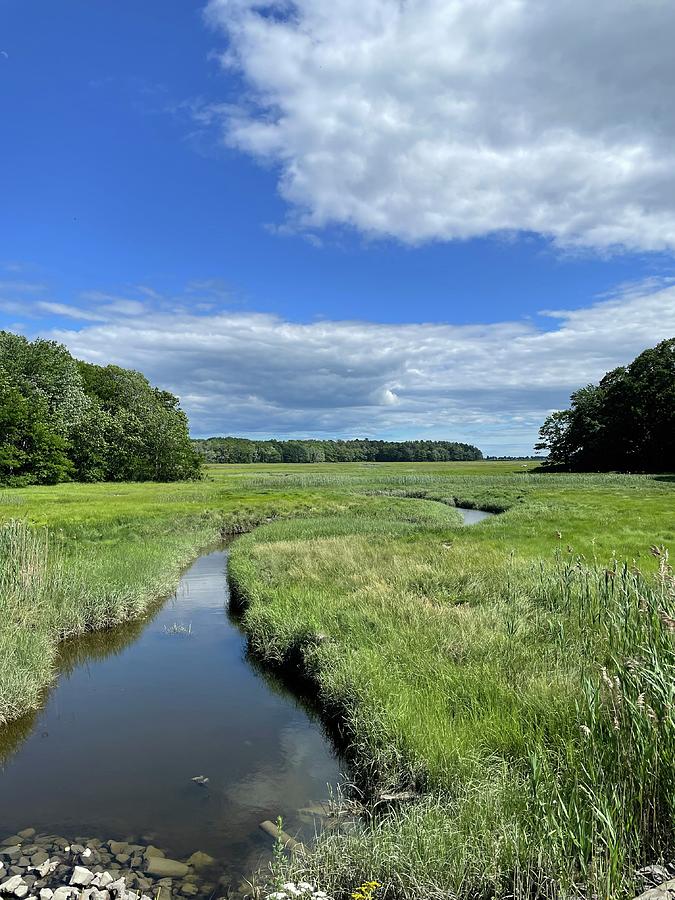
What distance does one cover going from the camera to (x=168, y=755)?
9023mm

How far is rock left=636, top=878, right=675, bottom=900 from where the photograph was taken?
403cm

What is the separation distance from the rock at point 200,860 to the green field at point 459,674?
4.29 ft

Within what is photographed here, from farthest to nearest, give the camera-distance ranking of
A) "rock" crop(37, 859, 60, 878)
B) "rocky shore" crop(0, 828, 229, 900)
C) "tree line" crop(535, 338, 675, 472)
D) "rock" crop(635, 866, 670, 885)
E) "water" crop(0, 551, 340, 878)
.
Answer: "tree line" crop(535, 338, 675, 472), "water" crop(0, 551, 340, 878), "rock" crop(37, 859, 60, 878), "rocky shore" crop(0, 828, 229, 900), "rock" crop(635, 866, 670, 885)

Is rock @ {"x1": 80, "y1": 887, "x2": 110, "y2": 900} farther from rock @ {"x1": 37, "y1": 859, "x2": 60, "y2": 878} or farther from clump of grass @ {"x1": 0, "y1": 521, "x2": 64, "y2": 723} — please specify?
clump of grass @ {"x1": 0, "y1": 521, "x2": 64, "y2": 723}

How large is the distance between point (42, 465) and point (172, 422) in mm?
19800

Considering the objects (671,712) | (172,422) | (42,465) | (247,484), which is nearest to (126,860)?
(671,712)

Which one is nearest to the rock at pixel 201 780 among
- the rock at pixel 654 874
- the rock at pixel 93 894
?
the rock at pixel 93 894

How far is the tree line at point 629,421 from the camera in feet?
292

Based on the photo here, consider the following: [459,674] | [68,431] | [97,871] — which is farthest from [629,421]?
[97,871]

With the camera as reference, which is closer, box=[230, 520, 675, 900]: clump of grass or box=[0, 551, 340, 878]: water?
box=[230, 520, 675, 900]: clump of grass

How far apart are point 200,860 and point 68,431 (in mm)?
76037

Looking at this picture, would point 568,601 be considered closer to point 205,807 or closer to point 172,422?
point 205,807

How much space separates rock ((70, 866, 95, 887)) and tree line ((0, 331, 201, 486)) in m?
65.5

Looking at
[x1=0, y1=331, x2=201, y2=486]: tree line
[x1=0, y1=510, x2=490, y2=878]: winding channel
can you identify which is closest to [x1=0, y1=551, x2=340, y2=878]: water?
[x1=0, y1=510, x2=490, y2=878]: winding channel
